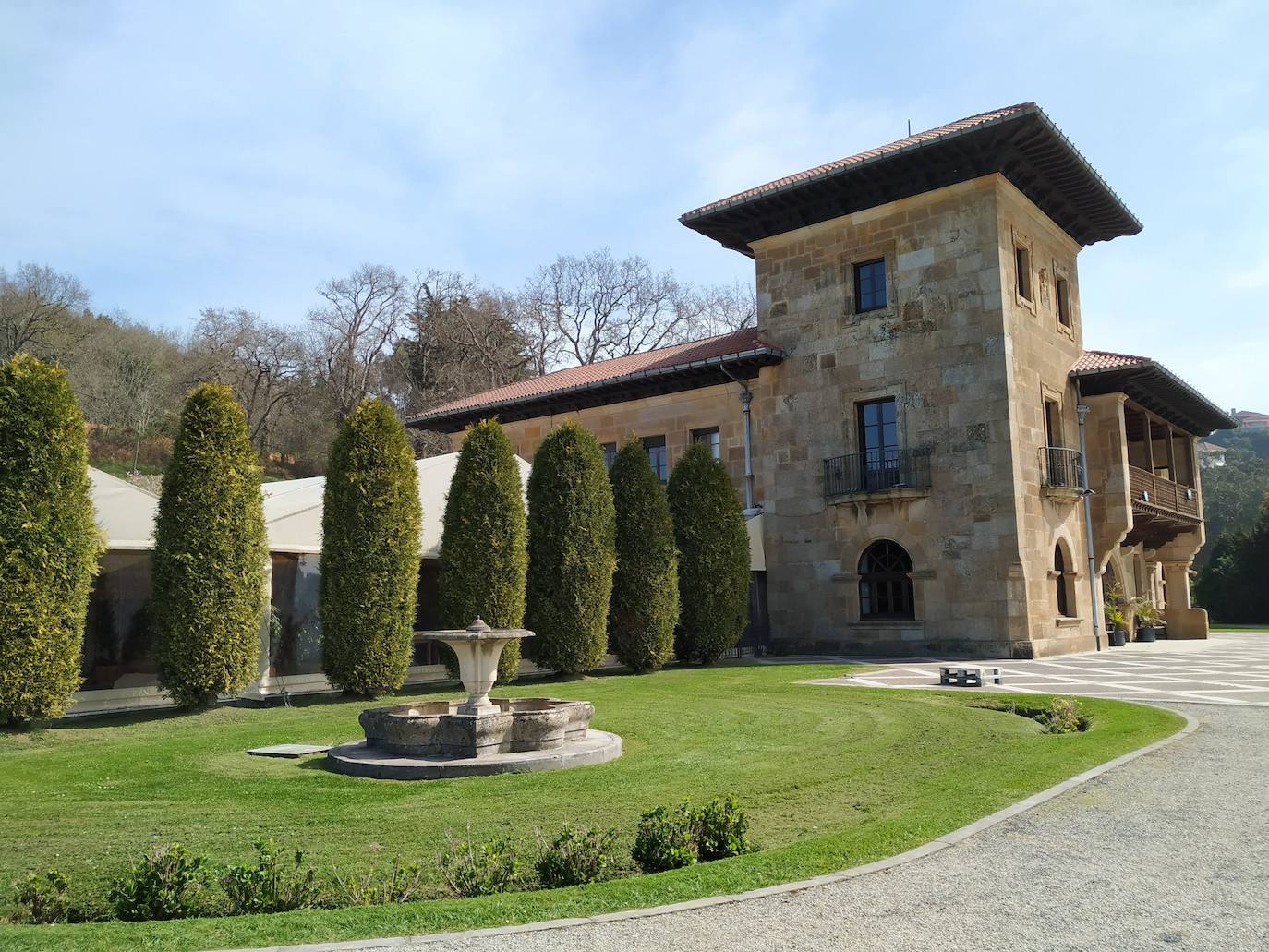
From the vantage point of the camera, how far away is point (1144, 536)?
87.0 feet

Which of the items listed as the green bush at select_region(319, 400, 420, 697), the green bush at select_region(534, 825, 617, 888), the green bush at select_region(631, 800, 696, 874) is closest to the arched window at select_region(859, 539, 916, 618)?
the green bush at select_region(319, 400, 420, 697)

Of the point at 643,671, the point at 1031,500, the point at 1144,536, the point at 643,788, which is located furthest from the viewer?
the point at 1144,536

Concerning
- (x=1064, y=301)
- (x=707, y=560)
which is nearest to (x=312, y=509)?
(x=707, y=560)

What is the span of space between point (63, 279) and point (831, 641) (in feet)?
→ 146

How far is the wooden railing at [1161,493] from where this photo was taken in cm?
2356

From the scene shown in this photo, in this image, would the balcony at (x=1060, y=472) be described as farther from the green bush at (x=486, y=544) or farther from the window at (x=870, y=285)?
the green bush at (x=486, y=544)

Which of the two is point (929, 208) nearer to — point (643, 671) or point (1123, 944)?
point (643, 671)

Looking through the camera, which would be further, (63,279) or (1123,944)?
(63,279)

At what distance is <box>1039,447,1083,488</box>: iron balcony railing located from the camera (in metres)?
20.0

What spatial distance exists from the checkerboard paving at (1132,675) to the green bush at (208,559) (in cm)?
850

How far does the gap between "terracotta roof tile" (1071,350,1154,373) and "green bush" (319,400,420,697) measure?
16.2 meters

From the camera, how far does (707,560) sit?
1880 cm

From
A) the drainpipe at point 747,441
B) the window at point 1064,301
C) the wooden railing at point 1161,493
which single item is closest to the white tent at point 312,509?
the drainpipe at point 747,441

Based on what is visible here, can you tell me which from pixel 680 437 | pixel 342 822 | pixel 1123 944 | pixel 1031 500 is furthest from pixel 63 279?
pixel 1123 944
